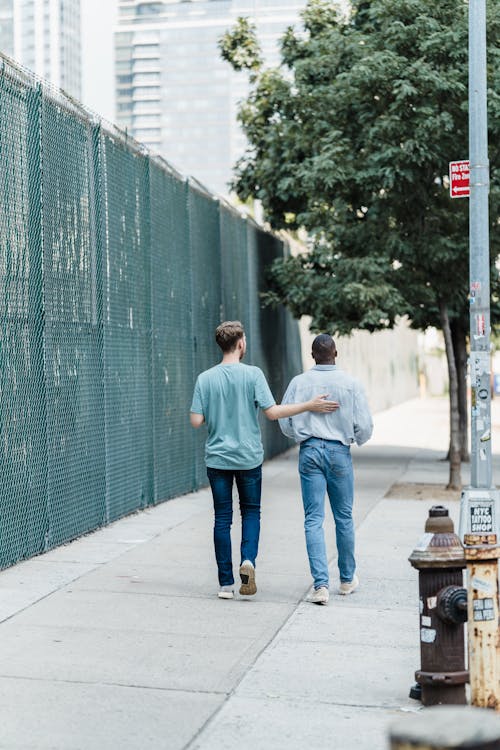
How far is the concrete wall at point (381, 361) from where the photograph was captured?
28.2 metres

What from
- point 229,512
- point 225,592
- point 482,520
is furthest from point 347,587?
point 482,520

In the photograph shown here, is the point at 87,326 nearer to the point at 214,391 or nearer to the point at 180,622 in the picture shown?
the point at 214,391

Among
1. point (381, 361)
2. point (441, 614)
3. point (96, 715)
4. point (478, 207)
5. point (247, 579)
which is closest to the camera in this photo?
point (96, 715)

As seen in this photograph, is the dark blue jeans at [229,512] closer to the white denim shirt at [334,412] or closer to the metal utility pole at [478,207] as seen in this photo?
the white denim shirt at [334,412]

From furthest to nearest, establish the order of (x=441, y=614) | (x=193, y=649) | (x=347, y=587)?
(x=347, y=587) < (x=193, y=649) < (x=441, y=614)

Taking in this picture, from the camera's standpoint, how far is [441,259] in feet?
Answer: 49.1

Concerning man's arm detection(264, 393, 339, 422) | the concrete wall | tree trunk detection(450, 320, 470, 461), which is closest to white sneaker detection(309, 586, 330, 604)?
man's arm detection(264, 393, 339, 422)

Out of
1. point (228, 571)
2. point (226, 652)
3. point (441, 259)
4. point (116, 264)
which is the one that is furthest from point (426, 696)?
point (441, 259)

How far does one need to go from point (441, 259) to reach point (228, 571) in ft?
25.8

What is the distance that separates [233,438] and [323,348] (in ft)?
2.78

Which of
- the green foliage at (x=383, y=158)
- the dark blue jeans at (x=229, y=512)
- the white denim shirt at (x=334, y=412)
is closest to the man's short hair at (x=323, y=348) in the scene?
the white denim shirt at (x=334, y=412)

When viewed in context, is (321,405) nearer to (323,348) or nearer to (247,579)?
(323,348)

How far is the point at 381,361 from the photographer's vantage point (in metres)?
38.7

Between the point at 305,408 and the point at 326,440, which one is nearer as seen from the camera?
the point at 305,408
